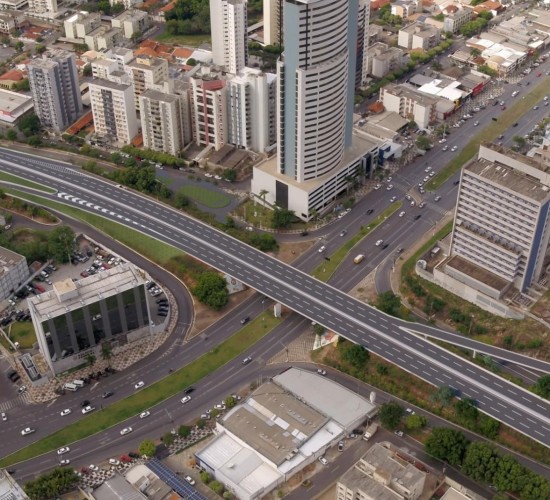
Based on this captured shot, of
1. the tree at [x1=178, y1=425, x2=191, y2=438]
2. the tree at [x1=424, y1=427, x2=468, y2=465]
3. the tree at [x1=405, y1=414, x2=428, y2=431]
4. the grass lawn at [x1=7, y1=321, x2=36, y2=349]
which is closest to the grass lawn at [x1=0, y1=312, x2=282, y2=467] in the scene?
the tree at [x1=178, y1=425, x2=191, y2=438]

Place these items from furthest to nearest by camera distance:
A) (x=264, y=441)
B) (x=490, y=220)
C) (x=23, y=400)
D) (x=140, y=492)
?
(x=490, y=220)
(x=23, y=400)
(x=264, y=441)
(x=140, y=492)

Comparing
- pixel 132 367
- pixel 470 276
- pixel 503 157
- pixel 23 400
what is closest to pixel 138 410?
pixel 132 367

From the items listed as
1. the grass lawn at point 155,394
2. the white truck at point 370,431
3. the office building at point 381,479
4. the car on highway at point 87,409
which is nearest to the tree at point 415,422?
the white truck at point 370,431

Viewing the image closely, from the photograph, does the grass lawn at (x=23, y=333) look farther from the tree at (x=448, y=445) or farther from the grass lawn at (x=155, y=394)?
the tree at (x=448, y=445)

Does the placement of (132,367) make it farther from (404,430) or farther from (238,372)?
(404,430)

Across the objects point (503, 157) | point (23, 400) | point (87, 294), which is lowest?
point (23, 400)

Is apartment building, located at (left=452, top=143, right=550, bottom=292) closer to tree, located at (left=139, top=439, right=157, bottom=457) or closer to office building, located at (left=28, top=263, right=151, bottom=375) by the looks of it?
office building, located at (left=28, top=263, right=151, bottom=375)

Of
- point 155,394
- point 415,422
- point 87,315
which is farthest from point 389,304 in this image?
point 87,315
